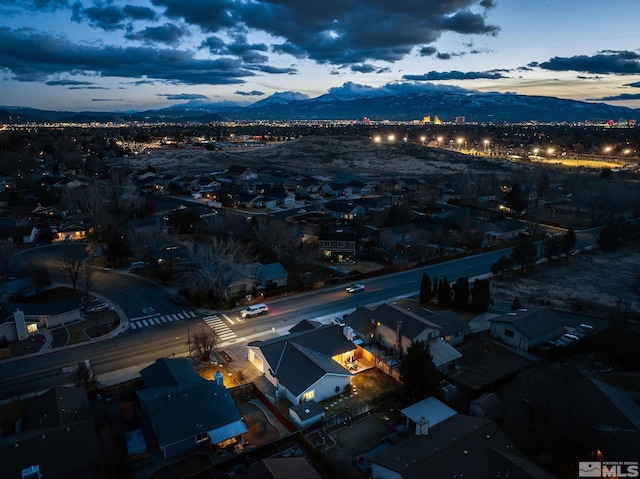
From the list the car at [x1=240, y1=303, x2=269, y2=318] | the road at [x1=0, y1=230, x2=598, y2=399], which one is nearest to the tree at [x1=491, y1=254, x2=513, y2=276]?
the road at [x1=0, y1=230, x2=598, y2=399]

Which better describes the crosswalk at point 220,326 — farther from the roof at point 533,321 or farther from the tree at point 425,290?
the roof at point 533,321

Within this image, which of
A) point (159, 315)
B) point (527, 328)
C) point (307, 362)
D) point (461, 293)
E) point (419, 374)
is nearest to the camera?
point (419, 374)

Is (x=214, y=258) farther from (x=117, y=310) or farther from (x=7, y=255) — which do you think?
(x=7, y=255)

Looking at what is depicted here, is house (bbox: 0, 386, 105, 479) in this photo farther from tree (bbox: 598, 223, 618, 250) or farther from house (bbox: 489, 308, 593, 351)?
tree (bbox: 598, 223, 618, 250)

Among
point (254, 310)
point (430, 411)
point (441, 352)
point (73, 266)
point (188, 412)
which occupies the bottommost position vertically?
point (441, 352)

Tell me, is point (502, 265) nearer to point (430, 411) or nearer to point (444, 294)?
point (444, 294)

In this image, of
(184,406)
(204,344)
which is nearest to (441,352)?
(204,344)

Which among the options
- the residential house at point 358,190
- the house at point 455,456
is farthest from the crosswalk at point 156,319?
the residential house at point 358,190
